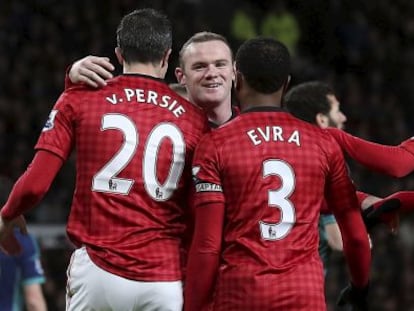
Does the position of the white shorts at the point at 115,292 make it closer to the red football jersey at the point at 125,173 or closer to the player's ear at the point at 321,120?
the red football jersey at the point at 125,173

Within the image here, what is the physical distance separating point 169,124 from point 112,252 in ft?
1.94

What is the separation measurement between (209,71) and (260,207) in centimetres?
93

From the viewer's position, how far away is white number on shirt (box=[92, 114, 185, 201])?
15.0ft

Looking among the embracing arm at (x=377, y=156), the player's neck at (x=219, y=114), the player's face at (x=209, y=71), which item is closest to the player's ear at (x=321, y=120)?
the player's neck at (x=219, y=114)

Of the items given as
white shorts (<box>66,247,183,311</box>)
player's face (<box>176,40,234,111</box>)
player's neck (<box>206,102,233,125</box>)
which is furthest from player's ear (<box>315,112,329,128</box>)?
white shorts (<box>66,247,183,311</box>)

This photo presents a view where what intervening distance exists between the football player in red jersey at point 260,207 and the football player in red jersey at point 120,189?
0.17m

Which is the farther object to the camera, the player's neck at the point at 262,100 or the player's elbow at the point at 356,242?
the player's elbow at the point at 356,242

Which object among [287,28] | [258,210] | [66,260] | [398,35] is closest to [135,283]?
[258,210]

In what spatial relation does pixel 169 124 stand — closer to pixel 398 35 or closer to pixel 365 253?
pixel 365 253

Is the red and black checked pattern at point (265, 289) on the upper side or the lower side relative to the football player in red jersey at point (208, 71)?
lower

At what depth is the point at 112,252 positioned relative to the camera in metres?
4.54

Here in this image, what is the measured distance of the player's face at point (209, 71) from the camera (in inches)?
202

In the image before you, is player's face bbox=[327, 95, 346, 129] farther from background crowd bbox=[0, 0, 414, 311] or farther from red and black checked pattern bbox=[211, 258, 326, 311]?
background crowd bbox=[0, 0, 414, 311]

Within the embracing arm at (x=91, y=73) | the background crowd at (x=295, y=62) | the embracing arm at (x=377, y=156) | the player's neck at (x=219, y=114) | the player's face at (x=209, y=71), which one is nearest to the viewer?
the embracing arm at (x=91, y=73)
